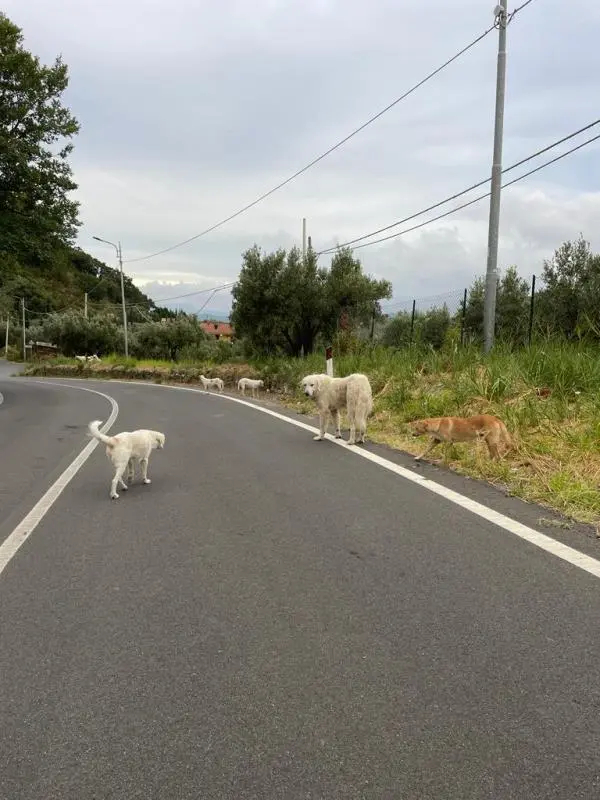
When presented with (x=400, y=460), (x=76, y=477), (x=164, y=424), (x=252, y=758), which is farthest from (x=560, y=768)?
(x=164, y=424)

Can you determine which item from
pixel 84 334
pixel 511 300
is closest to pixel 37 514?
pixel 511 300

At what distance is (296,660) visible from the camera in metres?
3.07

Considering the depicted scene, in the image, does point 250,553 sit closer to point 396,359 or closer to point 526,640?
point 526,640

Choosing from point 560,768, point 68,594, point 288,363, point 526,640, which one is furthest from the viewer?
point 288,363

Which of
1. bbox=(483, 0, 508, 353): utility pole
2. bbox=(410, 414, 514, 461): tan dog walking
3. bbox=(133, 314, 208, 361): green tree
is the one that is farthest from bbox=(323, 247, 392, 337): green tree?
bbox=(133, 314, 208, 361): green tree

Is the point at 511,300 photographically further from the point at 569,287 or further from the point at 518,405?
the point at 518,405

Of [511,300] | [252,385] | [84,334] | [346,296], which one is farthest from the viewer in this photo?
[84,334]

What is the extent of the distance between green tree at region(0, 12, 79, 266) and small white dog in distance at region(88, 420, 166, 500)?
19813 mm

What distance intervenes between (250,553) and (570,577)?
7.40 feet

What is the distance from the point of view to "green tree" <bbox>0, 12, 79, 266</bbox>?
23.5 metres

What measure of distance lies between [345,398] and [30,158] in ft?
67.7

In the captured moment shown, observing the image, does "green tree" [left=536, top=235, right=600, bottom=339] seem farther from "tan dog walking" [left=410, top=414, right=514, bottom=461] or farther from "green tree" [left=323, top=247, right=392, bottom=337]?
"tan dog walking" [left=410, top=414, right=514, bottom=461]

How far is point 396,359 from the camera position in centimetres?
1585

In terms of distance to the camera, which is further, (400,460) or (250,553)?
(400,460)
